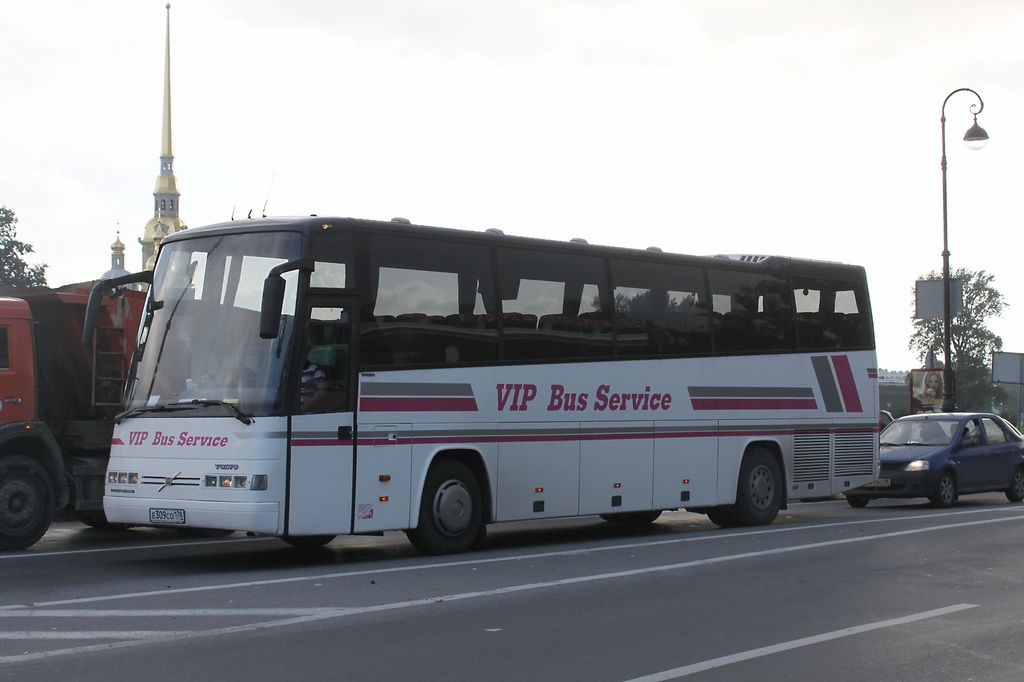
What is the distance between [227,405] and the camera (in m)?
12.2

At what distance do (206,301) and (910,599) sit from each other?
7096 millimetres

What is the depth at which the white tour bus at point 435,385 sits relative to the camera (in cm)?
1225

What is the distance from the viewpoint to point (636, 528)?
17.9 meters

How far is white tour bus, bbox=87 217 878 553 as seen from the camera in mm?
12250

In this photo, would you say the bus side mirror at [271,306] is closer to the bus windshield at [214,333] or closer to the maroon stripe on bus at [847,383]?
the bus windshield at [214,333]

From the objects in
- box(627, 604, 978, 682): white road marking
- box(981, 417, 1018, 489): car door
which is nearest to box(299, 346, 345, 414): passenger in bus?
box(627, 604, 978, 682): white road marking

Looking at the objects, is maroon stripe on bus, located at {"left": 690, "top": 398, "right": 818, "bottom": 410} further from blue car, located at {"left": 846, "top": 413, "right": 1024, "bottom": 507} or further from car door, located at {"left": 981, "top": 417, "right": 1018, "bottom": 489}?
car door, located at {"left": 981, "top": 417, "right": 1018, "bottom": 489}

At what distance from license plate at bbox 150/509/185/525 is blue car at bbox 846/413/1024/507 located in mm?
12636

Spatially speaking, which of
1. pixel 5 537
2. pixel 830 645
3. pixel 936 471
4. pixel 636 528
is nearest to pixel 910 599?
pixel 830 645

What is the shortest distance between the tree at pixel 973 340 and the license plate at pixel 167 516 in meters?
113

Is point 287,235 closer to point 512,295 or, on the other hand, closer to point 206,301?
point 206,301

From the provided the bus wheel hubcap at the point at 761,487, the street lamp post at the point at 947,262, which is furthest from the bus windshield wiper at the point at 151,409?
the street lamp post at the point at 947,262

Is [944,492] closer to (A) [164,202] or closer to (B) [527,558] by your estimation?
(B) [527,558]

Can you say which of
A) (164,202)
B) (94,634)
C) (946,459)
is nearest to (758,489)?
(946,459)
